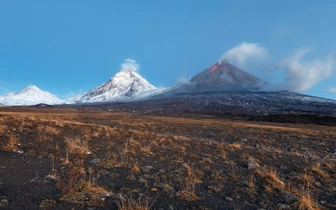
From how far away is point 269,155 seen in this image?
12555 millimetres

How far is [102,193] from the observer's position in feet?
18.8

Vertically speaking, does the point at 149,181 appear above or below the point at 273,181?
above

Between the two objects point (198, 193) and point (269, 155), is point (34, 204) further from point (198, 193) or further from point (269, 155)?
point (269, 155)

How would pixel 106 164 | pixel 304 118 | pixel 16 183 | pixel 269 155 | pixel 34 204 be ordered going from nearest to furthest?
pixel 34 204 < pixel 16 183 < pixel 106 164 < pixel 269 155 < pixel 304 118

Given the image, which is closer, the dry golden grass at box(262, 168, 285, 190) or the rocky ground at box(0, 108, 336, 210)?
the rocky ground at box(0, 108, 336, 210)

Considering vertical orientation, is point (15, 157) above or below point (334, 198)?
above

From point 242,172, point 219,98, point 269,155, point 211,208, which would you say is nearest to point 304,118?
point 269,155

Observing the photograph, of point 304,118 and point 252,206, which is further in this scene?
point 304,118

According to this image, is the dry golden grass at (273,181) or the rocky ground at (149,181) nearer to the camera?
the rocky ground at (149,181)

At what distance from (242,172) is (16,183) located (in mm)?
7589

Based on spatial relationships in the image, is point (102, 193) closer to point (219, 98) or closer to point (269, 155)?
point (269, 155)

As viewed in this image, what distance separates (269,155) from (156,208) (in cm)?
949

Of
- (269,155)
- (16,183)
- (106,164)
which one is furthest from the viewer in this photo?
(269,155)

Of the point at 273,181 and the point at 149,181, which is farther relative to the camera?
the point at 273,181
